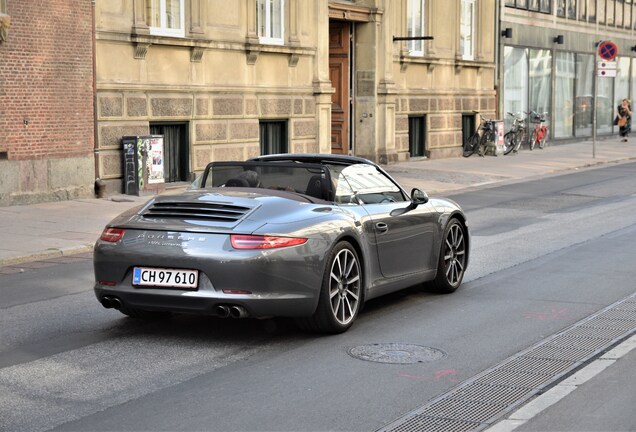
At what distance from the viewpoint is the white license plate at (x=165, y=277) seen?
767 cm

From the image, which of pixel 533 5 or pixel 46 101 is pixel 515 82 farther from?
pixel 46 101

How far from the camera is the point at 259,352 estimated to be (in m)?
7.63

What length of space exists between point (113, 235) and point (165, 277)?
0.62m

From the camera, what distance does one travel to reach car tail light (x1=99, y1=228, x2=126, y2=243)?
26.3ft

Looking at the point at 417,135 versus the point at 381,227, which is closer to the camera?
the point at 381,227

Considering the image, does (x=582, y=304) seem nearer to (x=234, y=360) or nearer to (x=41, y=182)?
(x=234, y=360)

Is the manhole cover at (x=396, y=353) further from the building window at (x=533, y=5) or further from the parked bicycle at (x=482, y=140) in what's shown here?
the building window at (x=533, y=5)

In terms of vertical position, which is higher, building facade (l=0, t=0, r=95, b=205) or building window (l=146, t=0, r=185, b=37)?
building window (l=146, t=0, r=185, b=37)

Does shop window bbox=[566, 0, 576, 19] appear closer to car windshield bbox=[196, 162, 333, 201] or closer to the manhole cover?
car windshield bbox=[196, 162, 333, 201]

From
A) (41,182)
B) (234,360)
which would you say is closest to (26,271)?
(234,360)

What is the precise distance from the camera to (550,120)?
41781 millimetres

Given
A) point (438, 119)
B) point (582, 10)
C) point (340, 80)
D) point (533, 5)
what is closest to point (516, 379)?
point (340, 80)

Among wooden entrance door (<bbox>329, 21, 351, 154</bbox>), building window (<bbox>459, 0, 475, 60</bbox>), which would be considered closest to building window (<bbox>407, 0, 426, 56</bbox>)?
wooden entrance door (<bbox>329, 21, 351, 154</bbox>)

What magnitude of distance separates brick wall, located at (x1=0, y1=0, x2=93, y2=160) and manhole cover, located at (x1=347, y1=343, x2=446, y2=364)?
11.8m
